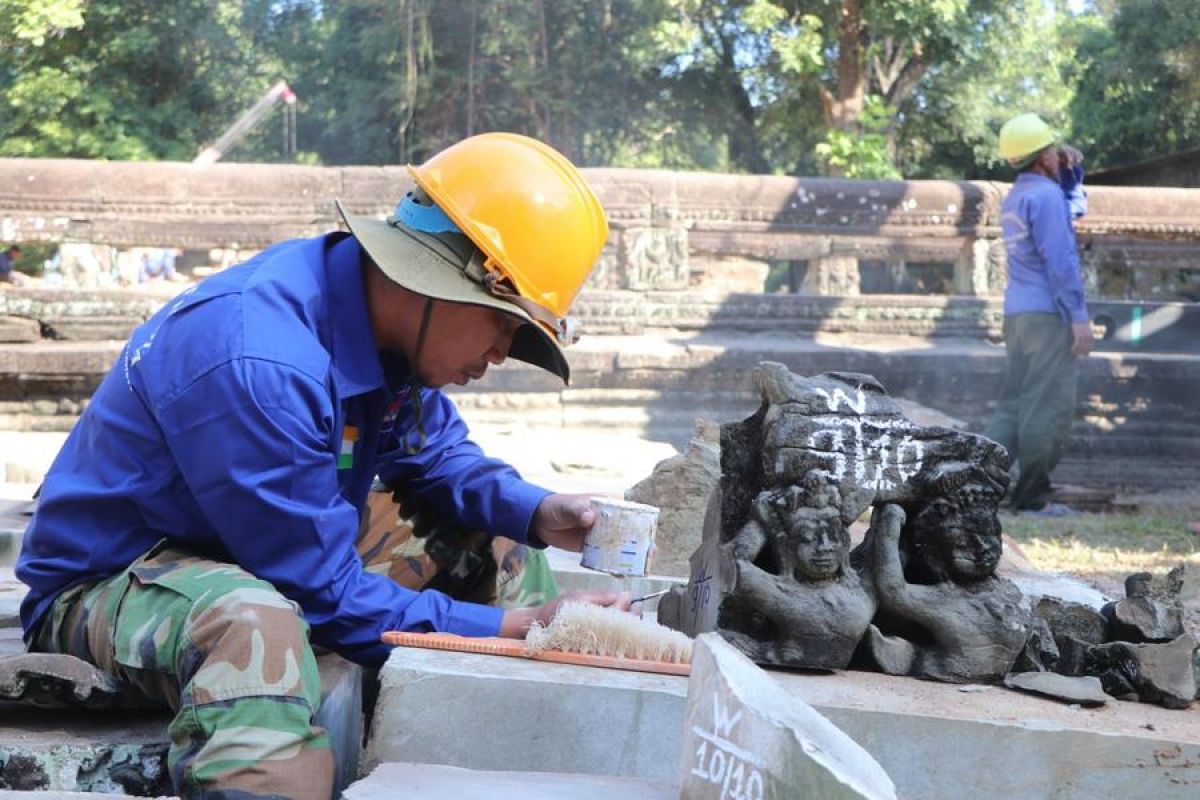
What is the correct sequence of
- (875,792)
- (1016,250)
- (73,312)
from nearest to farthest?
(875,792), (1016,250), (73,312)

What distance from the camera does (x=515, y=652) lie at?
93.0 inches

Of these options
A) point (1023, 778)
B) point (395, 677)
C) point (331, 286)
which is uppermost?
point (331, 286)

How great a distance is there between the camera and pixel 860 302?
27.9 ft

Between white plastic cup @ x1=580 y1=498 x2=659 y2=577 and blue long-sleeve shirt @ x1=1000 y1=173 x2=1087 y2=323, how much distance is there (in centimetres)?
464

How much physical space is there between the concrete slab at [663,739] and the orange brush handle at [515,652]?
6 centimetres

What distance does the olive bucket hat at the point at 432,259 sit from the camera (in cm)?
227

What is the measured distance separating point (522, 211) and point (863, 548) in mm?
988

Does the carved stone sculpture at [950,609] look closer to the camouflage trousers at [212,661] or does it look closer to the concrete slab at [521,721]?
the concrete slab at [521,721]

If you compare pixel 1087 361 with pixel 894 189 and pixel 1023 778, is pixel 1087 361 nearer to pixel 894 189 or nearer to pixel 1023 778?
pixel 894 189

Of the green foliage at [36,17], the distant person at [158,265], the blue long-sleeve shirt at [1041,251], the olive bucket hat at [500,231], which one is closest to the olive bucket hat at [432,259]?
the olive bucket hat at [500,231]

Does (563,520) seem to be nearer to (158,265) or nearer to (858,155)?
(158,265)

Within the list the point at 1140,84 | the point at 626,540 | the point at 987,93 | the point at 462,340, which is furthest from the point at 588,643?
the point at 987,93

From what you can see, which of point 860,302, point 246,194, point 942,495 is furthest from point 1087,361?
point 942,495

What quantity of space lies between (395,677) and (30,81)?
14453mm
